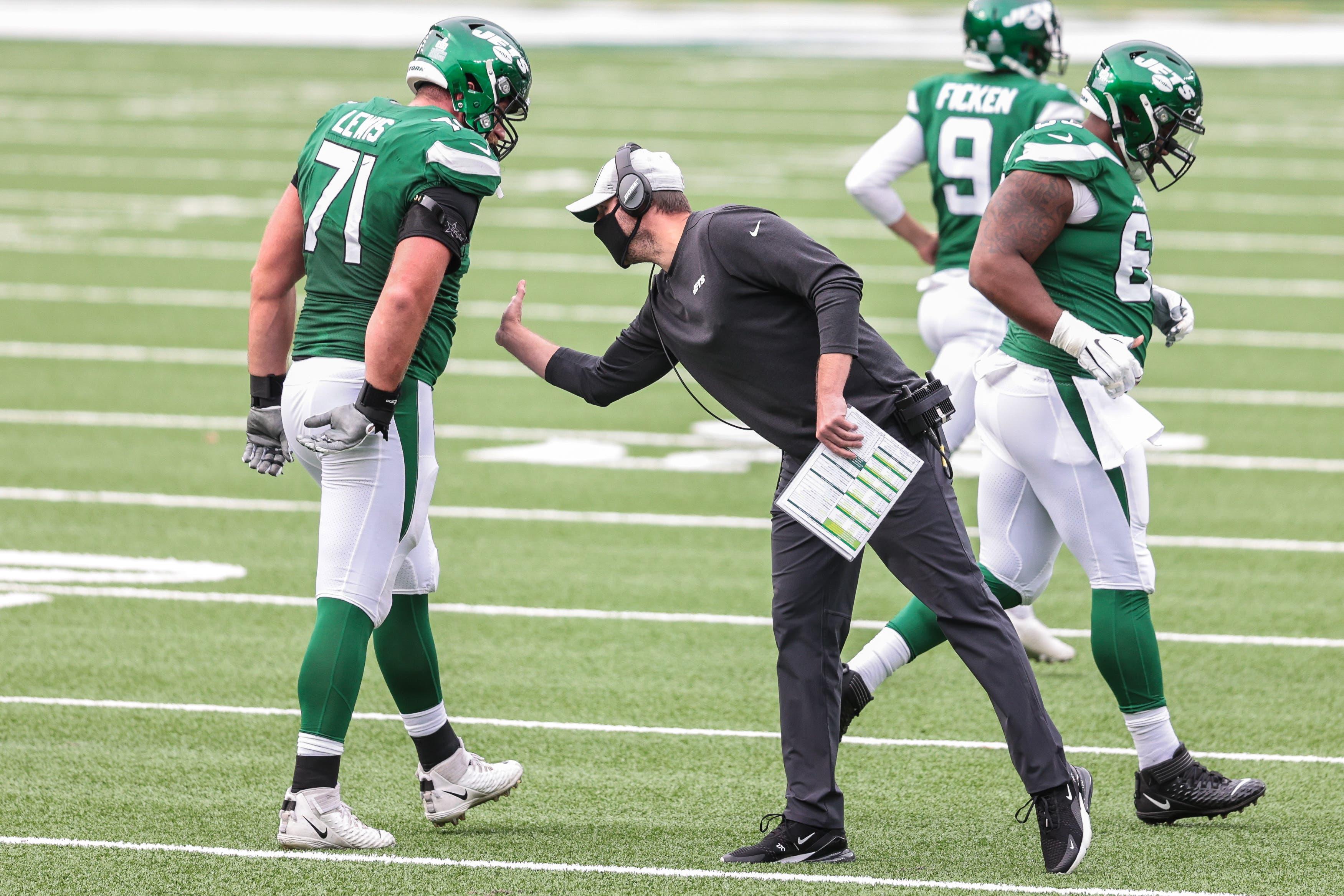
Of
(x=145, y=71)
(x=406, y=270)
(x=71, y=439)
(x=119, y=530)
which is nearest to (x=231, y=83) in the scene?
(x=145, y=71)

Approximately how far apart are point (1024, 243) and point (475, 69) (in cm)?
158

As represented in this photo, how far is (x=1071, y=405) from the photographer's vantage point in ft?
16.9

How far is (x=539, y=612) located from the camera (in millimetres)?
7488

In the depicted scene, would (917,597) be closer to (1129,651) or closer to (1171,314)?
(1129,651)

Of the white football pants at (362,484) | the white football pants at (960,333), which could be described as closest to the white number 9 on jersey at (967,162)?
the white football pants at (960,333)

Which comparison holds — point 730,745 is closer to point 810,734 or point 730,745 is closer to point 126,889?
point 810,734

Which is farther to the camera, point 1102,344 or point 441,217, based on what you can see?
point 1102,344

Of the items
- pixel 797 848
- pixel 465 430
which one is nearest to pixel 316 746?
pixel 797 848

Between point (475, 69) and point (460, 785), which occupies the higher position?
point (475, 69)

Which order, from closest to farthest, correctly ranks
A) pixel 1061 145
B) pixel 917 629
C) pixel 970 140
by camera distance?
pixel 1061 145, pixel 917 629, pixel 970 140

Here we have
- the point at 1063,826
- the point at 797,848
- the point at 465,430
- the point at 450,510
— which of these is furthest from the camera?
the point at 465,430

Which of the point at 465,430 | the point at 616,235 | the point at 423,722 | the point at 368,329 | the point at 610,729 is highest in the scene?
the point at 616,235

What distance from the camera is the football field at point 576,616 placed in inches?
193

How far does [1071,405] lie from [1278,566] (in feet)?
11.3
